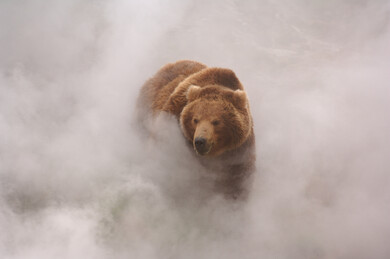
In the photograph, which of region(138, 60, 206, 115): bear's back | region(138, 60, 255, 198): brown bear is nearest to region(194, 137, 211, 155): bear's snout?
region(138, 60, 255, 198): brown bear

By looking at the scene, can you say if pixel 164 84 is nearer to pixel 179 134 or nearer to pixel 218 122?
pixel 179 134

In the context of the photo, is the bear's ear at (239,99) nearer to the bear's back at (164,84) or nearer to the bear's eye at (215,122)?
the bear's eye at (215,122)

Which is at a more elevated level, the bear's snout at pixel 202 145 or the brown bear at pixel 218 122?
the brown bear at pixel 218 122

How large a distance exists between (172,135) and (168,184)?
0.65 meters

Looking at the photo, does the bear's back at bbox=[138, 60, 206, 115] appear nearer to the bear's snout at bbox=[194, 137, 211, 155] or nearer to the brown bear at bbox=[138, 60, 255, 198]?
the brown bear at bbox=[138, 60, 255, 198]

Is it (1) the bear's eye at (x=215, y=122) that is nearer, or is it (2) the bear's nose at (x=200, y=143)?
(2) the bear's nose at (x=200, y=143)

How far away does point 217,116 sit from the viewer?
2605mm

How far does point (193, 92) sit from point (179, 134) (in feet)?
1.29

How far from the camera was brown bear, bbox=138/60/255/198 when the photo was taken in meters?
2.59

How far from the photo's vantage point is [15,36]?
5.03 m

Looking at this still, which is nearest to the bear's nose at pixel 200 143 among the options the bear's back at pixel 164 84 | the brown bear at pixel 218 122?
the brown bear at pixel 218 122

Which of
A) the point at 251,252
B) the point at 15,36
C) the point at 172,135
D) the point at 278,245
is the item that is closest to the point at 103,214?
the point at 172,135

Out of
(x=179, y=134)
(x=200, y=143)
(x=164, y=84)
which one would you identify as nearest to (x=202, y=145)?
(x=200, y=143)

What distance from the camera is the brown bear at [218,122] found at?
2590 mm
